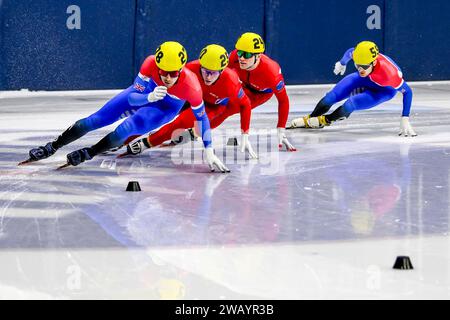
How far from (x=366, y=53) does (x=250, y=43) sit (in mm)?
1785

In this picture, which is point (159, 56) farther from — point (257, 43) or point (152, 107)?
point (257, 43)

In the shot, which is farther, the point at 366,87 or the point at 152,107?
the point at 366,87

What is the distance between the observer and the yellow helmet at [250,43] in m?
10.4

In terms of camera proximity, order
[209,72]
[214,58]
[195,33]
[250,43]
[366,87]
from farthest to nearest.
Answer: [195,33] < [366,87] < [250,43] < [209,72] < [214,58]

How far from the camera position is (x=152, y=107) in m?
9.56

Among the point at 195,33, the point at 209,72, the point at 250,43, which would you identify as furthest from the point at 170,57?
the point at 195,33

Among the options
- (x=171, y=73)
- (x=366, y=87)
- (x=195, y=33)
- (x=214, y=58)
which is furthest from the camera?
(x=195, y=33)

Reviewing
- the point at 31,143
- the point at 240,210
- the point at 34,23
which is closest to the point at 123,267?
the point at 240,210

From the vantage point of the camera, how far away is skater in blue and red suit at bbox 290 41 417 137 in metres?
11.8

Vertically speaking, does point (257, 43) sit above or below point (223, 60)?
above

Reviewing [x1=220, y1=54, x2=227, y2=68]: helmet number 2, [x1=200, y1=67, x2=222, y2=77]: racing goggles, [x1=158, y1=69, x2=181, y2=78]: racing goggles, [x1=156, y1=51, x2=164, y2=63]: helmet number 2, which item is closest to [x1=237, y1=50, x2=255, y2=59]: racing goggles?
[x1=200, y1=67, x2=222, y2=77]: racing goggles

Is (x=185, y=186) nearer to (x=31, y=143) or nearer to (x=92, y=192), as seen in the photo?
(x=92, y=192)
